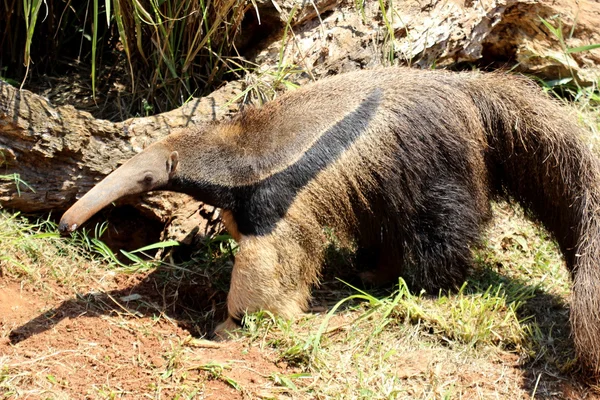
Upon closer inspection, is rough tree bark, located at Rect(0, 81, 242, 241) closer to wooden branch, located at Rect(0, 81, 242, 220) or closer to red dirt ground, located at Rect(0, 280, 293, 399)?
wooden branch, located at Rect(0, 81, 242, 220)

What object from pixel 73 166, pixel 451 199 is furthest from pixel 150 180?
pixel 451 199

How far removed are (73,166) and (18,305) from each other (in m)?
1.29

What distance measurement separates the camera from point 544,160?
5.80 m

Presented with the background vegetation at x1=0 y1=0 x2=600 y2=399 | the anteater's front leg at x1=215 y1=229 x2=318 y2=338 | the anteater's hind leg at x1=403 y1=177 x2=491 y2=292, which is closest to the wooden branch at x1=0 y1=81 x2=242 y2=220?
the background vegetation at x1=0 y1=0 x2=600 y2=399

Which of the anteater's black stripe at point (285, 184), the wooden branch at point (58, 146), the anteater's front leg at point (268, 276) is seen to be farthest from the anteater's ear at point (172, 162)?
the wooden branch at point (58, 146)

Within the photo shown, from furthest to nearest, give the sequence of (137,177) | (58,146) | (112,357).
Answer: (58,146), (137,177), (112,357)

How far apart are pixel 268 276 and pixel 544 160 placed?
92.3 inches

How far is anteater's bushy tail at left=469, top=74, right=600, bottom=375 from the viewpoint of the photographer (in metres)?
5.68

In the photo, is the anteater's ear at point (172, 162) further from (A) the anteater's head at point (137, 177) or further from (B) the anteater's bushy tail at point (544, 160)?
(B) the anteater's bushy tail at point (544, 160)

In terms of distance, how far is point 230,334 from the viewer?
5590mm

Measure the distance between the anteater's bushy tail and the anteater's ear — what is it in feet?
7.85

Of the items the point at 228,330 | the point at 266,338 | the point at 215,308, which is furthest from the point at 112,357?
the point at 215,308

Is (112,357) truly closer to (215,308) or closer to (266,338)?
(266,338)

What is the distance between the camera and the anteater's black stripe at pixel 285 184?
5.52 m
